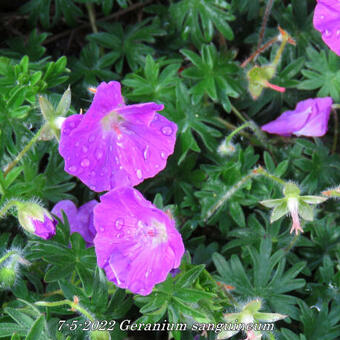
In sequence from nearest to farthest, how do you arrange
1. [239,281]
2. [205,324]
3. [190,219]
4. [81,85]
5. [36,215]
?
[36,215], [205,324], [239,281], [190,219], [81,85]

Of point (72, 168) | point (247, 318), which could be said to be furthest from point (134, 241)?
point (247, 318)

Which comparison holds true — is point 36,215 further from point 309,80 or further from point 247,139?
point 309,80

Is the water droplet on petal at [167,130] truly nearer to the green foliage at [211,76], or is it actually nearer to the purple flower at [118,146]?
the purple flower at [118,146]

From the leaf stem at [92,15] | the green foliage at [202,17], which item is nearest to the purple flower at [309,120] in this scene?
the green foliage at [202,17]

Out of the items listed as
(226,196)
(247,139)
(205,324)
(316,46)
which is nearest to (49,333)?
(205,324)

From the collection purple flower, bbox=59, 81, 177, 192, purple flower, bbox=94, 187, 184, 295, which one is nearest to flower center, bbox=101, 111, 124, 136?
purple flower, bbox=59, 81, 177, 192

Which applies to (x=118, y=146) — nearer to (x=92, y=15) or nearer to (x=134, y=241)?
(x=134, y=241)

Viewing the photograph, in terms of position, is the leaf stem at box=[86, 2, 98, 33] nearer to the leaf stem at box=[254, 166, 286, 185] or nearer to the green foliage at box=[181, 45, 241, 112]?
the green foliage at box=[181, 45, 241, 112]
